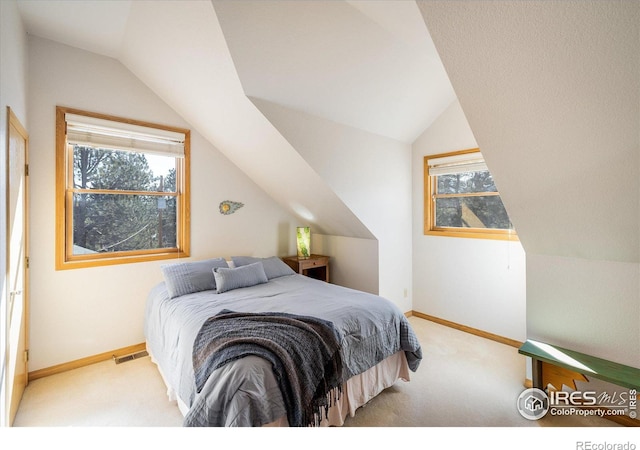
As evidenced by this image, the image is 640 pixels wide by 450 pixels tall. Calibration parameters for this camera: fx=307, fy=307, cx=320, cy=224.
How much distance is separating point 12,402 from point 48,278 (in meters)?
1.01

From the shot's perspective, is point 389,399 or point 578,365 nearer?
point 578,365

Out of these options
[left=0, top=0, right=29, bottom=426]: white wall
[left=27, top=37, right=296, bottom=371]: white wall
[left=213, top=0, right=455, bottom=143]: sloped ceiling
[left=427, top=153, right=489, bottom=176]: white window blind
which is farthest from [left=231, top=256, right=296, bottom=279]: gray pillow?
[left=427, top=153, right=489, bottom=176]: white window blind

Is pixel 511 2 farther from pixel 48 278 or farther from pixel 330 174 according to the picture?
pixel 48 278

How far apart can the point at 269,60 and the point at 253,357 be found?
1.98 meters

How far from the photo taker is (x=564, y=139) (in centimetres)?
156

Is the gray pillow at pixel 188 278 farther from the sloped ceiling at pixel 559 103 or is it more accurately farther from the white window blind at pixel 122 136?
the sloped ceiling at pixel 559 103

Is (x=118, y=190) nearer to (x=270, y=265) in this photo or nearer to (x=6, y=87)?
(x=6, y=87)

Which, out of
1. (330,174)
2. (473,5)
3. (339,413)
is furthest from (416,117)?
(339,413)

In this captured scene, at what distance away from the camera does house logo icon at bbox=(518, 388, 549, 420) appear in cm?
205

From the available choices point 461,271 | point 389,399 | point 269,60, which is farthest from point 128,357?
point 461,271

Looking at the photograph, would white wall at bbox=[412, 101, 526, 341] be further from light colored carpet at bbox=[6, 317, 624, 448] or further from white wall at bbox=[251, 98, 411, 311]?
light colored carpet at bbox=[6, 317, 624, 448]

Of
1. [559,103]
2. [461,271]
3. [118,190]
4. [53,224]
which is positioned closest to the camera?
[559,103]

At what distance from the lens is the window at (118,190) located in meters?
2.68

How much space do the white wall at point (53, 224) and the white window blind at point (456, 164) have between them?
2521mm
